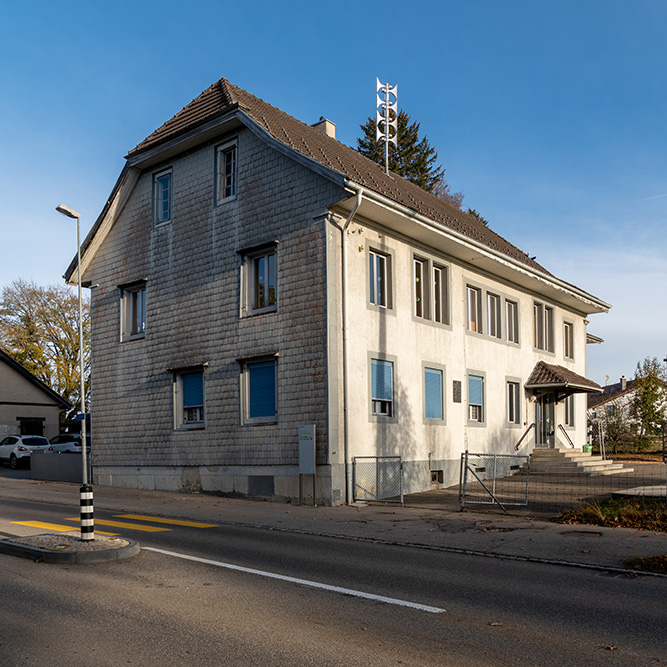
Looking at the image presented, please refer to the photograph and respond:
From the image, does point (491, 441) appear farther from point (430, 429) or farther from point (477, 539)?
point (477, 539)

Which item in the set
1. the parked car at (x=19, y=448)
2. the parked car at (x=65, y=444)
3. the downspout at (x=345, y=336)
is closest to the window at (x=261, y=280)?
the downspout at (x=345, y=336)

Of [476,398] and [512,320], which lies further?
[512,320]

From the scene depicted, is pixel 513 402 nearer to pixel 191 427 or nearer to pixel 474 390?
pixel 474 390

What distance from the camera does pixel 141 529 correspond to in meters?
13.2

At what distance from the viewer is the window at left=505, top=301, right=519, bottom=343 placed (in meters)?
26.7

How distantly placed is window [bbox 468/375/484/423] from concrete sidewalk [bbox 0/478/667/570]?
703 cm

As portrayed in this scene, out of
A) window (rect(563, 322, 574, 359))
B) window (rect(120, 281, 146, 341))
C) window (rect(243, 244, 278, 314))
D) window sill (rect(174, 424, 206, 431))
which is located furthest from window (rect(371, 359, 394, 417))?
window (rect(563, 322, 574, 359))

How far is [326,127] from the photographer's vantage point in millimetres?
26344

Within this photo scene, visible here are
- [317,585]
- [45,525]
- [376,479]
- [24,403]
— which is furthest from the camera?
[24,403]

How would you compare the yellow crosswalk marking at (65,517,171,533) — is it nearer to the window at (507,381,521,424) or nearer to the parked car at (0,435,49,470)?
the window at (507,381,521,424)

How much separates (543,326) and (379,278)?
11225 mm

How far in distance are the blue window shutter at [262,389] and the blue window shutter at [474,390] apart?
7281 mm

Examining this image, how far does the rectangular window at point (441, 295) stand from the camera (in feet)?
74.3

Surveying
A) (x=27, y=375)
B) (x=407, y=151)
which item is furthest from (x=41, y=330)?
(x=407, y=151)
